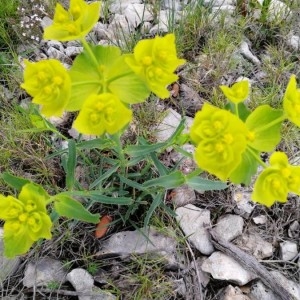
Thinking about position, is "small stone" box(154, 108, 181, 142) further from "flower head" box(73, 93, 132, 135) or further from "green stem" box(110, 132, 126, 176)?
"flower head" box(73, 93, 132, 135)

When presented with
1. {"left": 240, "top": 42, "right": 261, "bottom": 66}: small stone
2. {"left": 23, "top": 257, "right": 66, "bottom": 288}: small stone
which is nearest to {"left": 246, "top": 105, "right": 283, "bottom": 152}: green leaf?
{"left": 23, "top": 257, "right": 66, "bottom": 288}: small stone

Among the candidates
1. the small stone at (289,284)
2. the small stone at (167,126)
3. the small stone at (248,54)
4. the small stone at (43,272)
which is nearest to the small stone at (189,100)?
the small stone at (167,126)

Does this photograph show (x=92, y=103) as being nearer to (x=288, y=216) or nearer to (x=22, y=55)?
(x=288, y=216)

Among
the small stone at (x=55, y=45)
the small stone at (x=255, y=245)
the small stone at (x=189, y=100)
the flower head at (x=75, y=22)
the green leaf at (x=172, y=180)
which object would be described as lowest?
the small stone at (x=255, y=245)

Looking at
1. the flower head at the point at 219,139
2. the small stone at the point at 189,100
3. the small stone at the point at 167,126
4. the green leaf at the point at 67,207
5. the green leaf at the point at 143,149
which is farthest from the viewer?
the small stone at the point at 189,100

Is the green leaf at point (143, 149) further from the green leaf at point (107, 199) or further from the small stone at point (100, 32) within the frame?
the small stone at point (100, 32)

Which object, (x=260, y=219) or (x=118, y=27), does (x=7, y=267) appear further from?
(x=118, y=27)
